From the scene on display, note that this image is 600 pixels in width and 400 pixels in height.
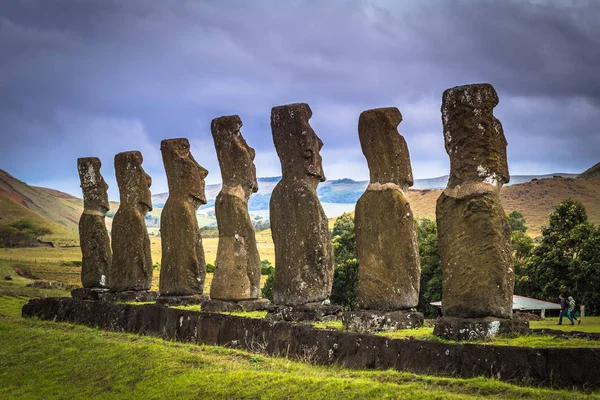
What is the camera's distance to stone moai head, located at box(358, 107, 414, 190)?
44.5 feet

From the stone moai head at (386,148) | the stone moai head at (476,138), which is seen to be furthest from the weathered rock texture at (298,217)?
the stone moai head at (476,138)

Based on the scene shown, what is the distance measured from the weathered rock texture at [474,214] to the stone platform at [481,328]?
23cm

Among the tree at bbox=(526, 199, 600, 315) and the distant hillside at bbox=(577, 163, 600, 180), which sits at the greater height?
the distant hillside at bbox=(577, 163, 600, 180)

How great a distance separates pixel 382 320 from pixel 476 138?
11.9 ft

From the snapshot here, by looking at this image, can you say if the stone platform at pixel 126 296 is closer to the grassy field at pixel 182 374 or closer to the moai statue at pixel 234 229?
the grassy field at pixel 182 374

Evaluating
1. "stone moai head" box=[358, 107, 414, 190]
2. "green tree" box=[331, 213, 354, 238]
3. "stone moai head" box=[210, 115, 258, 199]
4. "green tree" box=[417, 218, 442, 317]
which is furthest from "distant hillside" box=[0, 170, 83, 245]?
"stone moai head" box=[358, 107, 414, 190]

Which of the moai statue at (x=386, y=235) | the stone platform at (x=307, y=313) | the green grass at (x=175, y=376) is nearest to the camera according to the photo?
the green grass at (x=175, y=376)

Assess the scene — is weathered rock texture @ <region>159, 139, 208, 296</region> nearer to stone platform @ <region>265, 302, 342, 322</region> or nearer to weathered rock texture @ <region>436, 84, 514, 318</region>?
stone platform @ <region>265, 302, 342, 322</region>

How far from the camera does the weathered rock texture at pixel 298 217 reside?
14.7m

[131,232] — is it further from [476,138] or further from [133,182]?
[476,138]

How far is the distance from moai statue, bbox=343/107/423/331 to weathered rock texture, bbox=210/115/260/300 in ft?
14.2

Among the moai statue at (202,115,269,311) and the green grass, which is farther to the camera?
the moai statue at (202,115,269,311)

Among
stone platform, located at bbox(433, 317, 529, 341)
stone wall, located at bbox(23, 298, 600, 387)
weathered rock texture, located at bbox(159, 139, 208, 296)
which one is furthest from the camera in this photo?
weathered rock texture, located at bbox(159, 139, 208, 296)

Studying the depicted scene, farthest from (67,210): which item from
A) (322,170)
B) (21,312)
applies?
(322,170)
